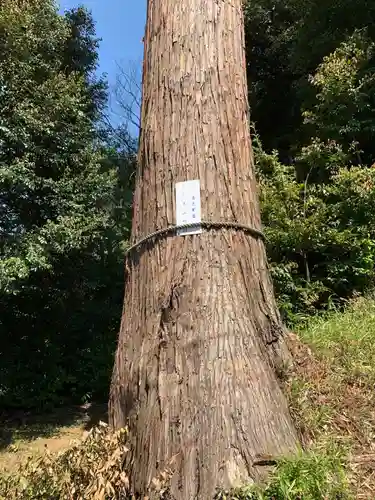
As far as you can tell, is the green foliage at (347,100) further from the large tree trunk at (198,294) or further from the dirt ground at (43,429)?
the dirt ground at (43,429)

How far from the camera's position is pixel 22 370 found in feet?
22.2

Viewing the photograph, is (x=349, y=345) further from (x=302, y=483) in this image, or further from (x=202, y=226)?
(x=302, y=483)

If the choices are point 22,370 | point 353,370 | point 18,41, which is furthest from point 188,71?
point 22,370

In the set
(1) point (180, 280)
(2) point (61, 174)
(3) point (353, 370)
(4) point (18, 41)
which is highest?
(4) point (18, 41)

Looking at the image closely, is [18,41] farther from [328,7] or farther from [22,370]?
[328,7]

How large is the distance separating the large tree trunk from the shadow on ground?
3.66 metres

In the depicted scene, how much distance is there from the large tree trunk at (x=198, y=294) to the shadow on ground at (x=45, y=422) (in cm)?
366

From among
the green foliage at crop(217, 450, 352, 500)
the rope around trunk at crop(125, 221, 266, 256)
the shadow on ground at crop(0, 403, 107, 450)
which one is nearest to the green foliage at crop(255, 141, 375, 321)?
the shadow on ground at crop(0, 403, 107, 450)

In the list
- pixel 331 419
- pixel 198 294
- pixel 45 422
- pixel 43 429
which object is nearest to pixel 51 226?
pixel 43 429

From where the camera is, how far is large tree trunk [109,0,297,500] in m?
1.89

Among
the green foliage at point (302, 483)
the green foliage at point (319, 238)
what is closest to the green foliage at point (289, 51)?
the green foliage at point (319, 238)

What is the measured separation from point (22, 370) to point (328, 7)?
8.07 metres

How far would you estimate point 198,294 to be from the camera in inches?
85.5

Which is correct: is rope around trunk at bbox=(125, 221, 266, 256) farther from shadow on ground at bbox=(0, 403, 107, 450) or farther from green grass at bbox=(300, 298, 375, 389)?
shadow on ground at bbox=(0, 403, 107, 450)
